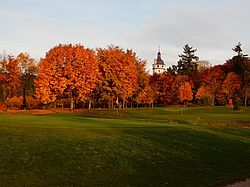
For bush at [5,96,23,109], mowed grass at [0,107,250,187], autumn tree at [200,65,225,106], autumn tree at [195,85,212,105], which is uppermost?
autumn tree at [200,65,225,106]

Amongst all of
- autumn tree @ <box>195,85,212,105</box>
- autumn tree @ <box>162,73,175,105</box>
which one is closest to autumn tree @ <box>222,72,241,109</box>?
autumn tree @ <box>195,85,212,105</box>

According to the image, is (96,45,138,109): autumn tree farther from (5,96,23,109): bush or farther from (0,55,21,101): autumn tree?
(5,96,23,109): bush

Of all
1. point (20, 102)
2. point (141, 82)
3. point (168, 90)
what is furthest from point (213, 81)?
point (20, 102)

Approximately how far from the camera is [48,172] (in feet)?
38.5

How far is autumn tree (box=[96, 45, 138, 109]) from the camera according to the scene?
198 ft

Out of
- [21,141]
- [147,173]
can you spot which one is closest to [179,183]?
[147,173]

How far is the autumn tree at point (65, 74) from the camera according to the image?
52.6 meters

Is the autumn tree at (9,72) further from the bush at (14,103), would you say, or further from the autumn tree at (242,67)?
the autumn tree at (242,67)

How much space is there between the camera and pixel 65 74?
5284cm

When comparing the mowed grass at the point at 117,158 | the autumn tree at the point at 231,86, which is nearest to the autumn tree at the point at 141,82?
the autumn tree at the point at 231,86

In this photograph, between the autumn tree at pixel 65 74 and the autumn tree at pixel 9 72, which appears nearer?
the autumn tree at pixel 65 74

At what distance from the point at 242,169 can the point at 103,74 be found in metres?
48.2

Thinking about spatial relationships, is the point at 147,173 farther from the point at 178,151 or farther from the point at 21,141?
the point at 21,141

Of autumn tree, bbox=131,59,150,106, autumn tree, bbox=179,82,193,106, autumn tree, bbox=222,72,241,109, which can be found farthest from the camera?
autumn tree, bbox=179,82,193,106
